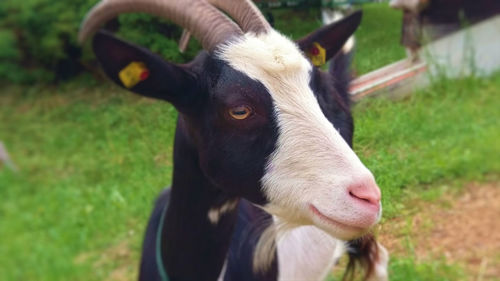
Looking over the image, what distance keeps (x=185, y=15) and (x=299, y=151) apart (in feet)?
1.51

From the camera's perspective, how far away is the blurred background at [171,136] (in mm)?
1315

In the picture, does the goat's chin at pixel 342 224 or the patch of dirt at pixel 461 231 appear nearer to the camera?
the goat's chin at pixel 342 224

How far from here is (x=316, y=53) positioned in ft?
4.65

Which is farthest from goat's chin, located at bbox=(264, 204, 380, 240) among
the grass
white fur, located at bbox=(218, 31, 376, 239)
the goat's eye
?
the goat's eye

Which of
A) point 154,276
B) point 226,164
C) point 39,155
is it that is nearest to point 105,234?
point 39,155

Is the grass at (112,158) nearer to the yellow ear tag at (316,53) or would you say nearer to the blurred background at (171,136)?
the blurred background at (171,136)

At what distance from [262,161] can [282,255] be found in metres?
0.67

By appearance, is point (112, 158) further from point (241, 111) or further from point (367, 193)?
point (367, 193)

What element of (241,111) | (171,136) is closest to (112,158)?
(171,136)

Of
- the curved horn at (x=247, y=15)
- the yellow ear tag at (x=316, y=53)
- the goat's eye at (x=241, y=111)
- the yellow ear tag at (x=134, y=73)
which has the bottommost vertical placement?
the goat's eye at (x=241, y=111)

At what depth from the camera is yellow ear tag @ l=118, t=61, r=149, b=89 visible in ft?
4.03

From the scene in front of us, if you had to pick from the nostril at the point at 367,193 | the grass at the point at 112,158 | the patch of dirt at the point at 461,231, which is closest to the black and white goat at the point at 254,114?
the nostril at the point at 367,193

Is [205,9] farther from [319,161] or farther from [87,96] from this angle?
[87,96]

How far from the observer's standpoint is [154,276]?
6.28 ft
